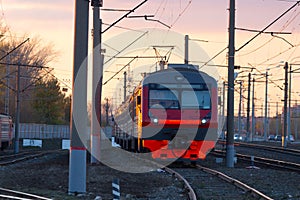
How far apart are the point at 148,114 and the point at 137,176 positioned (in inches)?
159

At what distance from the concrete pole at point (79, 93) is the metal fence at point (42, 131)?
5387 centimetres

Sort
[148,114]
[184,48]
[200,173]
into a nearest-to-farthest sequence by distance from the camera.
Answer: [200,173] < [148,114] < [184,48]

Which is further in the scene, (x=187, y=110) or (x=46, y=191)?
(x=187, y=110)

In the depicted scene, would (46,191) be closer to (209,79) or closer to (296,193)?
(296,193)

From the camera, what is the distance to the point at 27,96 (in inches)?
3125

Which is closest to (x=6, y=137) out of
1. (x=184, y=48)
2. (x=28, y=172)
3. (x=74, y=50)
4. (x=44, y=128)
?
(x=184, y=48)

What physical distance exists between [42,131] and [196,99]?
50995mm

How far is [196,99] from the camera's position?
25562mm

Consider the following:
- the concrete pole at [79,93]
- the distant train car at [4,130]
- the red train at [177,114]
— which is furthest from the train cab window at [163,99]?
the distant train car at [4,130]

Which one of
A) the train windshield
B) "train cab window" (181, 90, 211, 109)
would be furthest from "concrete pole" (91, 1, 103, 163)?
"train cab window" (181, 90, 211, 109)

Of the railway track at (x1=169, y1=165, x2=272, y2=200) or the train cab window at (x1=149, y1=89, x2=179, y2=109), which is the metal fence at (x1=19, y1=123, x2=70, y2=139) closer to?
the train cab window at (x1=149, y1=89, x2=179, y2=109)

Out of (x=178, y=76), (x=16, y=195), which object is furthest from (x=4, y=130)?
(x=16, y=195)

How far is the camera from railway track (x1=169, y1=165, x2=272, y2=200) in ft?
50.5

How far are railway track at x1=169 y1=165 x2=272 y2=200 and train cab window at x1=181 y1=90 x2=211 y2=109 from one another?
3249mm
